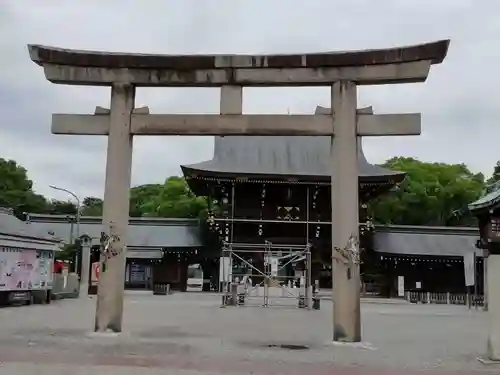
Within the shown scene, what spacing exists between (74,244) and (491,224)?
31118 mm

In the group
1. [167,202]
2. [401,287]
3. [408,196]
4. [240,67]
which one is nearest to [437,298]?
[401,287]

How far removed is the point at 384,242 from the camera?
40688mm

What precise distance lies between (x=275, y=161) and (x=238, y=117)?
2548cm

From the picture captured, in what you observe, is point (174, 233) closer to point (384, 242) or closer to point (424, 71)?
point (384, 242)

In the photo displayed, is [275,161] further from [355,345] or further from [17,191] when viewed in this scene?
[17,191]

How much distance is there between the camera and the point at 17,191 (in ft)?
211

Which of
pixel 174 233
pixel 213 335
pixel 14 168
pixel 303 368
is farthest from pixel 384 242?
pixel 14 168

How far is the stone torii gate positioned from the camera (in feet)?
44.9

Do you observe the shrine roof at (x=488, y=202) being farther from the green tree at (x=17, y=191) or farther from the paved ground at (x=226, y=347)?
the green tree at (x=17, y=191)

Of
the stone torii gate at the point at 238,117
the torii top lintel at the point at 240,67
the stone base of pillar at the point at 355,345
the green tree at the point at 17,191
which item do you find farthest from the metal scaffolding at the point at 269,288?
the green tree at the point at 17,191

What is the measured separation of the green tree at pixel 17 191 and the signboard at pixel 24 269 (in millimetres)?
36218

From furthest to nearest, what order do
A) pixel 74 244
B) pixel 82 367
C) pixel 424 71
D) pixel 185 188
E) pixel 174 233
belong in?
pixel 185 188
pixel 174 233
pixel 74 244
pixel 424 71
pixel 82 367

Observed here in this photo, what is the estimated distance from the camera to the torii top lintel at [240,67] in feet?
45.1

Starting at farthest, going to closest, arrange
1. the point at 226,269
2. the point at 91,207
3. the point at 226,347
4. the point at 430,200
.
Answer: the point at 91,207 → the point at 430,200 → the point at 226,269 → the point at 226,347
